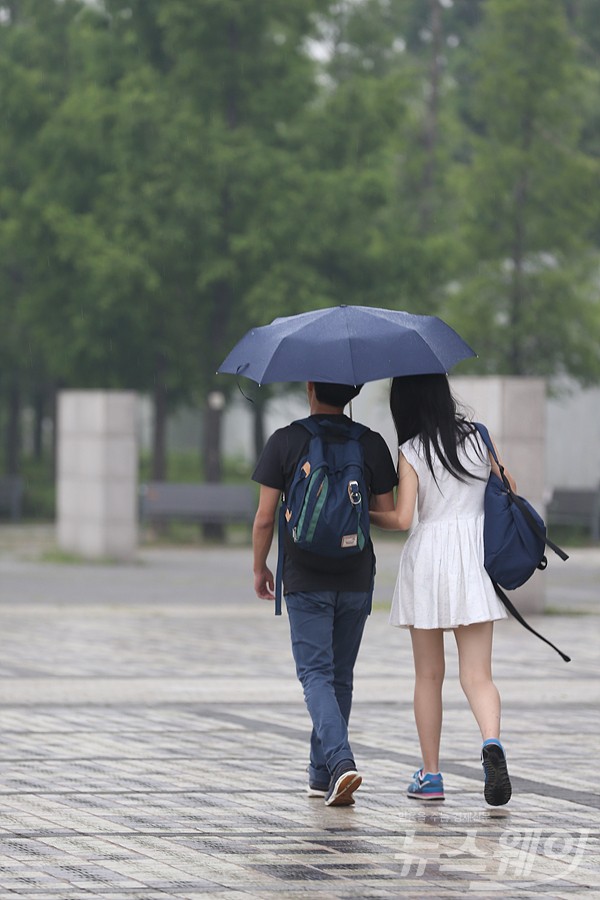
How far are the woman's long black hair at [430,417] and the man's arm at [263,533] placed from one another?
1.80 feet

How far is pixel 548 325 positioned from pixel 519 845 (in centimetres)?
2175

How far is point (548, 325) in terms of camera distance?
2806cm

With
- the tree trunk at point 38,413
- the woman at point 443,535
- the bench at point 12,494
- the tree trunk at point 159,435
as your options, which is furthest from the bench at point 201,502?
the woman at point 443,535

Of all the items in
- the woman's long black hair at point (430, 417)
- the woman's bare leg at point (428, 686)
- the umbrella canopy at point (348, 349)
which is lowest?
the woman's bare leg at point (428, 686)

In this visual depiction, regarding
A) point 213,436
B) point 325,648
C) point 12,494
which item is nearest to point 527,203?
point 213,436

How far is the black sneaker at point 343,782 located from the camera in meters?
7.18

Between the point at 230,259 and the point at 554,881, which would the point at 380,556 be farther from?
the point at 554,881

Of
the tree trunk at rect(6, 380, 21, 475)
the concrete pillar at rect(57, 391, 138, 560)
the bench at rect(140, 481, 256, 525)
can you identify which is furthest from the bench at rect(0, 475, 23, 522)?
the concrete pillar at rect(57, 391, 138, 560)

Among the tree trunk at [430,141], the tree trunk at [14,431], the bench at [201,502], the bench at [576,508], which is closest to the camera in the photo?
the bench at [201,502]

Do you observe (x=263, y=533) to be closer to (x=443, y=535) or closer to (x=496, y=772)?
(x=443, y=535)

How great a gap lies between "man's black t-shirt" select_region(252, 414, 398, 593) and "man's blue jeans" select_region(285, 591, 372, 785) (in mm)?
49

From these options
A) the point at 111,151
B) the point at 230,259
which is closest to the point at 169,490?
the point at 230,259

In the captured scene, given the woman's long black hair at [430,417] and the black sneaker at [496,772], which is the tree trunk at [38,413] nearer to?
the woman's long black hair at [430,417]

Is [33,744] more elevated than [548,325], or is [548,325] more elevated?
[548,325]
